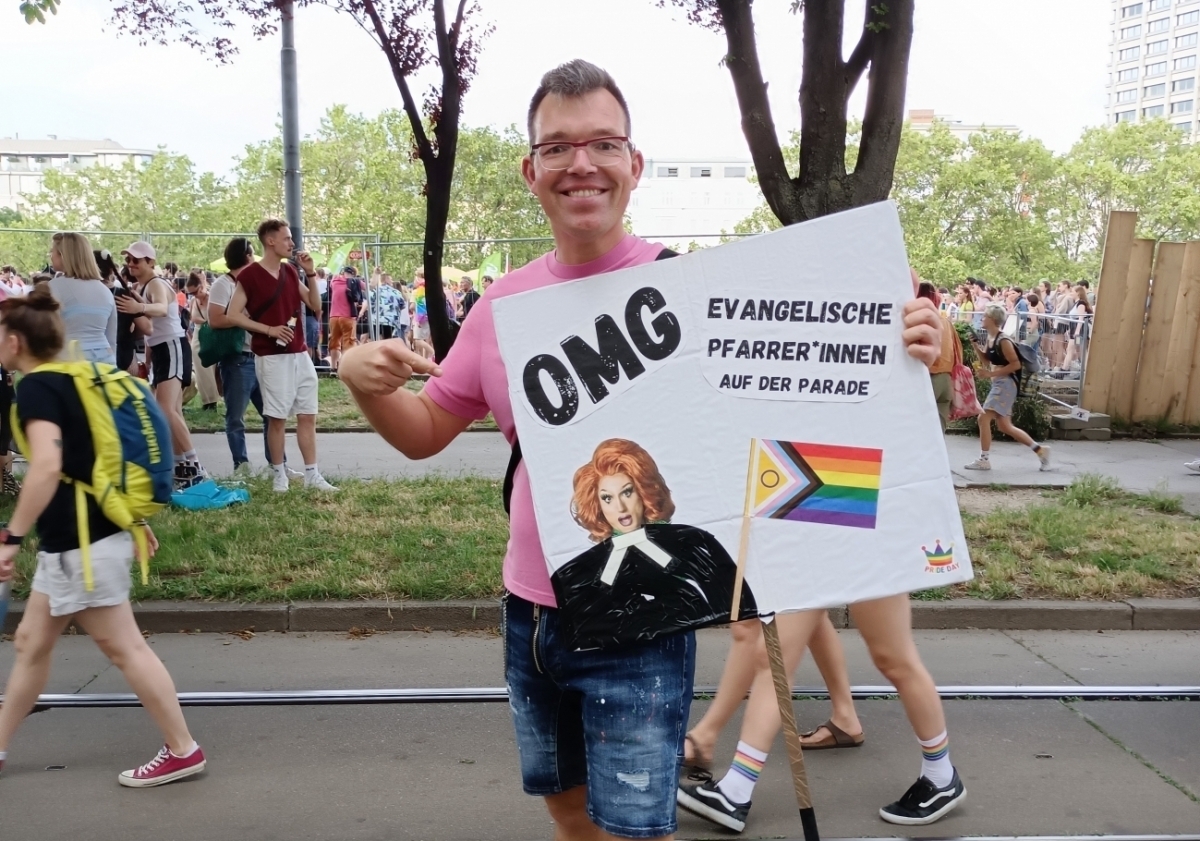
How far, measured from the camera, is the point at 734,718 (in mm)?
4648

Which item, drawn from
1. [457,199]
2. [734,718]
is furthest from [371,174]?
[734,718]

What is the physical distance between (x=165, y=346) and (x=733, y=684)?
6609mm

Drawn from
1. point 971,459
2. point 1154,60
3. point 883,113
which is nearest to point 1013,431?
point 971,459

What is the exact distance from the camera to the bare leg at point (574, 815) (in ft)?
7.63

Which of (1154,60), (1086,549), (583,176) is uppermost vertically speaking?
(1154,60)

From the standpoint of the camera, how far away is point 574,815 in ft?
7.72

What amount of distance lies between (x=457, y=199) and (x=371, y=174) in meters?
9.35

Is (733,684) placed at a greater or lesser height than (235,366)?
lesser

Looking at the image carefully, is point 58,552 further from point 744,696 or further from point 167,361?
point 167,361

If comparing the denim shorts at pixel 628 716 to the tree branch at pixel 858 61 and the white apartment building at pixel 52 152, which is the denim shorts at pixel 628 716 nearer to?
the tree branch at pixel 858 61

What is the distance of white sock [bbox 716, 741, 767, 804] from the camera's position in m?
3.59

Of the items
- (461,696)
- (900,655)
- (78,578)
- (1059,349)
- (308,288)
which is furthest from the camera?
(1059,349)

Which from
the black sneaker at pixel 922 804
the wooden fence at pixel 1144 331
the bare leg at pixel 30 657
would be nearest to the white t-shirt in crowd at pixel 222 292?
the bare leg at pixel 30 657

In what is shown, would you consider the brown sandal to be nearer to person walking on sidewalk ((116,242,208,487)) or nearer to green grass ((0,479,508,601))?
green grass ((0,479,508,601))
